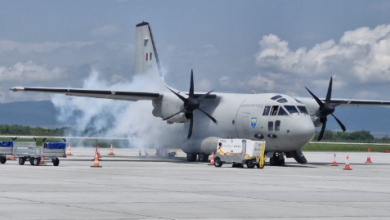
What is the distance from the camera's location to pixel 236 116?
110 ft

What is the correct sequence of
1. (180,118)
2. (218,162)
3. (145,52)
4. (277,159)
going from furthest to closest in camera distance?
1. (145,52)
2. (180,118)
3. (277,159)
4. (218,162)

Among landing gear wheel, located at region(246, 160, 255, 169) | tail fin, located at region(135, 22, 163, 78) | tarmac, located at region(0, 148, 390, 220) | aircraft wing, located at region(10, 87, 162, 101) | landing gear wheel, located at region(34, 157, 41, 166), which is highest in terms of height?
tail fin, located at region(135, 22, 163, 78)

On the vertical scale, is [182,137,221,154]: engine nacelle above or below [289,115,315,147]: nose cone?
below

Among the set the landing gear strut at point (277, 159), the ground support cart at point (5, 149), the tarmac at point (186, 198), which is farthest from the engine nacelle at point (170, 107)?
the tarmac at point (186, 198)

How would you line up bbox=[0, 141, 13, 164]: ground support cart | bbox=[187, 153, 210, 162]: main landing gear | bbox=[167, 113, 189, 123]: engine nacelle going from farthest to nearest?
bbox=[187, 153, 210, 162]: main landing gear, bbox=[167, 113, 189, 123]: engine nacelle, bbox=[0, 141, 13, 164]: ground support cart

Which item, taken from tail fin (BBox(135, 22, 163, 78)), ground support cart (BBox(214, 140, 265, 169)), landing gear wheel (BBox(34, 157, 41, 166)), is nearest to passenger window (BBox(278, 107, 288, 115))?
ground support cart (BBox(214, 140, 265, 169))

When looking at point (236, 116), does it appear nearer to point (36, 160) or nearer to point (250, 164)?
point (250, 164)

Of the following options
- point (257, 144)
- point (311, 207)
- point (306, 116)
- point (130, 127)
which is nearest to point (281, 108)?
point (306, 116)

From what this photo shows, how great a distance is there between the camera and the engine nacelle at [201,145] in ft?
113

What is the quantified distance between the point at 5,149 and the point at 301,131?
14.7 metres

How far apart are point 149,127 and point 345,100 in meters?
13.1

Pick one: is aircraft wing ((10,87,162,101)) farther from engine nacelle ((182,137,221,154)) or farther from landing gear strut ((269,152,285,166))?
landing gear strut ((269,152,285,166))

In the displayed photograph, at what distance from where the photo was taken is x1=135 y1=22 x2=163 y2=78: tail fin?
41.3 meters

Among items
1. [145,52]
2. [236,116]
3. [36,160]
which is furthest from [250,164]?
[145,52]
